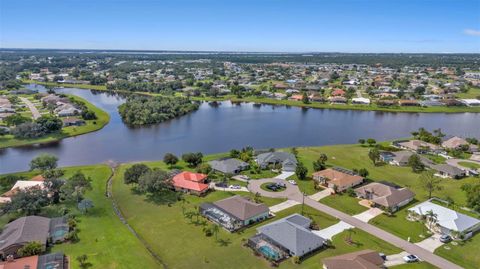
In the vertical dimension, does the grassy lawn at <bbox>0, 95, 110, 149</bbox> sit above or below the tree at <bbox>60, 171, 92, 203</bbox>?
below

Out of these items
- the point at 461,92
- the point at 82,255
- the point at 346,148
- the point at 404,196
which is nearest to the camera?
the point at 82,255

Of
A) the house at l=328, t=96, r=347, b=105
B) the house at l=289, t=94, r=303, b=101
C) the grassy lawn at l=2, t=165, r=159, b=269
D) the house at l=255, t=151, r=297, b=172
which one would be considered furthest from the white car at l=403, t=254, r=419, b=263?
the house at l=289, t=94, r=303, b=101

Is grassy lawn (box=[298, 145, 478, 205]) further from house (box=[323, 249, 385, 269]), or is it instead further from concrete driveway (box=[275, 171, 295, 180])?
house (box=[323, 249, 385, 269])

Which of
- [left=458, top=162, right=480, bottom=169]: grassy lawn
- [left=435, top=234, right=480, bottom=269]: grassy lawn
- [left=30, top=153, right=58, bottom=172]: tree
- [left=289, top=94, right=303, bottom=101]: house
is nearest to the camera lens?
[left=435, top=234, right=480, bottom=269]: grassy lawn

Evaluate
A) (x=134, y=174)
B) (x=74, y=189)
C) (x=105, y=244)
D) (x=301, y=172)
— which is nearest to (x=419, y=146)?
(x=301, y=172)

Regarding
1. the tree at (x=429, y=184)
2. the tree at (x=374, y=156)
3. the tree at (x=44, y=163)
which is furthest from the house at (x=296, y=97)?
the tree at (x=44, y=163)

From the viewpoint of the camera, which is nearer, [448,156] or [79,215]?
[79,215]

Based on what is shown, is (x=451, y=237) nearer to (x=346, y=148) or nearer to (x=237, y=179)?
(x=237, y=179)

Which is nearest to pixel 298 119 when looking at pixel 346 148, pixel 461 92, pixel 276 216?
Result: pixel 346 148
